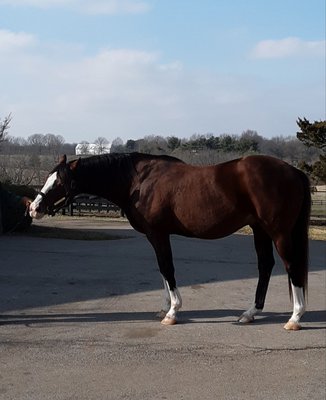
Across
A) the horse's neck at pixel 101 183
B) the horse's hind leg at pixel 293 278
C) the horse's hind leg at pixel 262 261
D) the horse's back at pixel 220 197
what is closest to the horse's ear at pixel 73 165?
the horse's neck at pixel 101 183

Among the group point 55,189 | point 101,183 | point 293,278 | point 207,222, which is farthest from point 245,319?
point 55,189

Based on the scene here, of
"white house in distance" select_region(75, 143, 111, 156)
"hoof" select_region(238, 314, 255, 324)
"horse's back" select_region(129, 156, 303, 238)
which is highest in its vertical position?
"white house in distance" select_region(75, 143, 111, 156)

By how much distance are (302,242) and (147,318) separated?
1.97 meters

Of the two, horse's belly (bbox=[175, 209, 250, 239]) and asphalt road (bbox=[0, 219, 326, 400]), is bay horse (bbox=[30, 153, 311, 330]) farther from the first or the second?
asphalt road (bbox=[0, 219, 326, 400])

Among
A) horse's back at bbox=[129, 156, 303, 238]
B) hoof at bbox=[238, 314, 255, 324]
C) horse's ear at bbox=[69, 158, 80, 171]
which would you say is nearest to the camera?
horse's back at bbox=[129, 156, 303, 238]

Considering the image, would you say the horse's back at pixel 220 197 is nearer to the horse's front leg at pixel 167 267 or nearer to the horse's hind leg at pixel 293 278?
the horse's front leg at pixel 167 267

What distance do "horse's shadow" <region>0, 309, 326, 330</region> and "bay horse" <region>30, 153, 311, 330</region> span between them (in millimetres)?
289

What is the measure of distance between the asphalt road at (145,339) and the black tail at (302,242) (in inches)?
25.0

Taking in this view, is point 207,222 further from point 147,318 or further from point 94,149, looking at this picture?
point 94,149

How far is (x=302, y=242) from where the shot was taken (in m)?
6.12

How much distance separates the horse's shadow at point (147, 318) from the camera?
6.16 m

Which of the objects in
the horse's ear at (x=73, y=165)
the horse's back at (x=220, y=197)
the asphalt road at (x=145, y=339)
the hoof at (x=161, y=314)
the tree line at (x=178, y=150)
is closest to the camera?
the asphalt road at (x=145, y=339)

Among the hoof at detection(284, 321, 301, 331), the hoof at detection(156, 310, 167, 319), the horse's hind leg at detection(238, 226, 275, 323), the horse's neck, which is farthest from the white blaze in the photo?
the hoof at detection(284, 321, 301, 331)

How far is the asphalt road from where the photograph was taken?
172 inches
